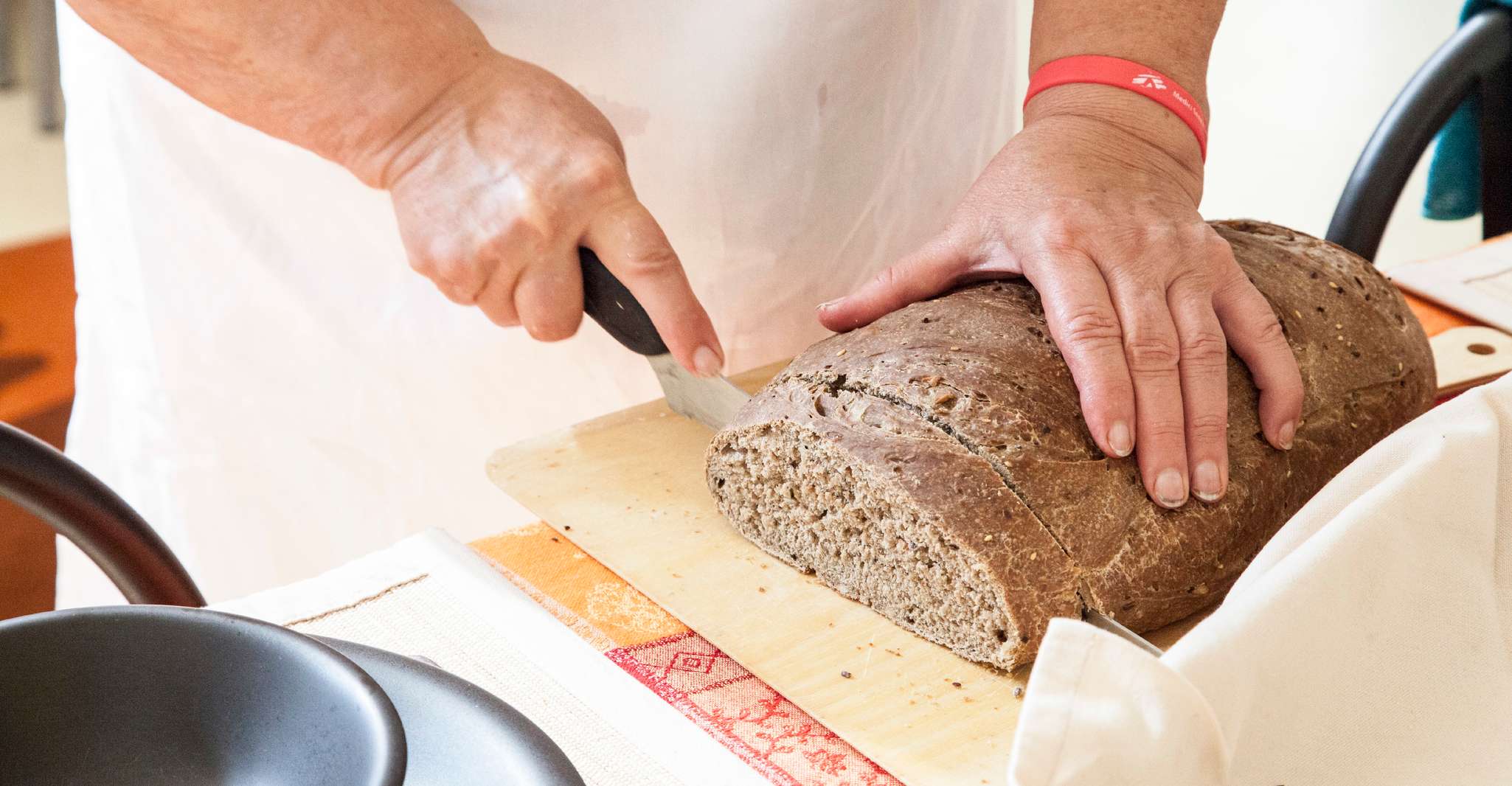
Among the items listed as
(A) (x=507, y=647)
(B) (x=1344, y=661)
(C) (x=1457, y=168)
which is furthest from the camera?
(C) (x=1457, y=168)

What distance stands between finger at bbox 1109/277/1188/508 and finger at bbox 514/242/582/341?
54 centimetres

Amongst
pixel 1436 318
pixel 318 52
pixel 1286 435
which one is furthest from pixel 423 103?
pixel 1436 318

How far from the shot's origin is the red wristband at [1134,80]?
140 centimetres

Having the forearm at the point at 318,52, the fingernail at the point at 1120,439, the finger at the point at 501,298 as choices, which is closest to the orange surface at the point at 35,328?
the forearm at the point at 318,52

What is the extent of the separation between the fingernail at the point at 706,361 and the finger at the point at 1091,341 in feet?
1.11

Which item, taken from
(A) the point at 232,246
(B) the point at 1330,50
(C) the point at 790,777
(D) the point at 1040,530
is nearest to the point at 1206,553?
(D) the point at 1040,530

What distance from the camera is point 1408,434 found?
0.97 meters

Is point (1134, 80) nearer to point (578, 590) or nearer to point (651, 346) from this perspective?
point (651, 346)

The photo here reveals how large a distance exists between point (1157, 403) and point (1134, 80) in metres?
0.43

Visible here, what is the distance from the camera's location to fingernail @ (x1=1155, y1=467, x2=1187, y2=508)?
1.16m

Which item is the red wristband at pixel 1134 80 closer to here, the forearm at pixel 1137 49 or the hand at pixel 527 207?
the forearm at pixel 1137 49

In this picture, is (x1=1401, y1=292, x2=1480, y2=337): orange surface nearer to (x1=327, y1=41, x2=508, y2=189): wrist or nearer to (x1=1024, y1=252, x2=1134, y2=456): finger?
(x1=1024, y1=252, x2=1134, y2=456): finger

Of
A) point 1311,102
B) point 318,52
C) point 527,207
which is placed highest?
point 318,52

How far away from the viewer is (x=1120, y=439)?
3.75 ft
